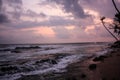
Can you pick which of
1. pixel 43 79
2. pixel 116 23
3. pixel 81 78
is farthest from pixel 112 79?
pixel 116 23

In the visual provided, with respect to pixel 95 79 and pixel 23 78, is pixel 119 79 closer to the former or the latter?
pixel 95 79

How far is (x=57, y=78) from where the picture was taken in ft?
44.7

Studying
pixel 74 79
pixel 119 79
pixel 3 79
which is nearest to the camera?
pixel 119 79

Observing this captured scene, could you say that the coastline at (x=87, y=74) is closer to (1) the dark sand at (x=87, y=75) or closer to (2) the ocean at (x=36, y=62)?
(1) the dark sand at (x=87, y=75)

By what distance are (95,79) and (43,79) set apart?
12.8 feet

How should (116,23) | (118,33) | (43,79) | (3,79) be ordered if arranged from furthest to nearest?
(118,33), (116,23), (3,79), (43,79)

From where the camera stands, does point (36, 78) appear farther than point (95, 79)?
Yes

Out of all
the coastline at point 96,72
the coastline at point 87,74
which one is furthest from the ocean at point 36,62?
the coastline at point 96,72

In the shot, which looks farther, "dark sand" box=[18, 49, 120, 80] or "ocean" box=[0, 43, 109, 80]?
"ocean" box=[0, 43, 109, 80]

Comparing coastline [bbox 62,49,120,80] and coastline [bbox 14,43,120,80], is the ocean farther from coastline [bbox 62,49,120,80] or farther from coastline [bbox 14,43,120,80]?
coastline [bbox 62,49,120,80]

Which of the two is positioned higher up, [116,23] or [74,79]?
[116,23]

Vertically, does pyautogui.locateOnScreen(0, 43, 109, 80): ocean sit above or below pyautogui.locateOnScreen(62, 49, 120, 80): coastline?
below

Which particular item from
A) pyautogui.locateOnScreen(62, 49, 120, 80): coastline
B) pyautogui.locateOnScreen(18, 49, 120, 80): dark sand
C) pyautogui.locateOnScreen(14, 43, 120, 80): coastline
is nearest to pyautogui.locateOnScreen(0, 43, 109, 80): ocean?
pyautogui.locateOnScreen(14, 43, 120, 80): coastline

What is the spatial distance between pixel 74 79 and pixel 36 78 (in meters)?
3.32
